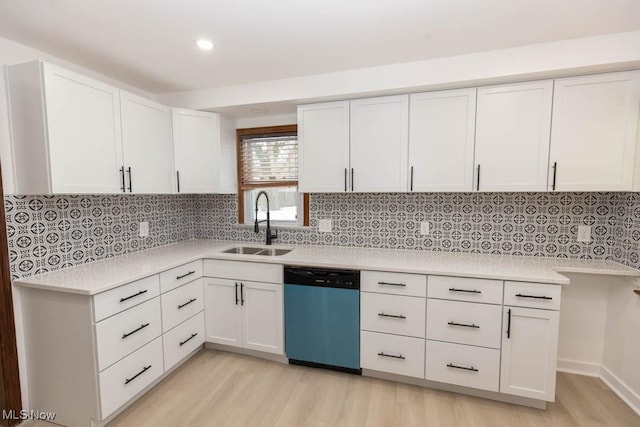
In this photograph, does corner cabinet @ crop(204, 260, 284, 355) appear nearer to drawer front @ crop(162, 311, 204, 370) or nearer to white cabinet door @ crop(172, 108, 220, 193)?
drawer front @ crop(162, 311, 204, 370)

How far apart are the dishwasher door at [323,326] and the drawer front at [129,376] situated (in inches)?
37.7

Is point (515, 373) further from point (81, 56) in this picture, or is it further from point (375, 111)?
point (81, 56)

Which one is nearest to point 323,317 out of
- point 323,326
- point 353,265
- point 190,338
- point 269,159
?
point 323,326

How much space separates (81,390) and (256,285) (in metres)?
1.23

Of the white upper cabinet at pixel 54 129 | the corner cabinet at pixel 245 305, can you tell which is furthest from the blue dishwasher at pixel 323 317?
the white upper cabinet at pixel 54 129

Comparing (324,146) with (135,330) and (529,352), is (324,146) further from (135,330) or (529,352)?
(529,352)

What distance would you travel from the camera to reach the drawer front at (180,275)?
222 cm

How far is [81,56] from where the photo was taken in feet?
6.78

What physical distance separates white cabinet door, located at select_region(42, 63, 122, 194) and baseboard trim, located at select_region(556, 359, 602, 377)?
3.68 meters

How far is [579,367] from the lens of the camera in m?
2.37

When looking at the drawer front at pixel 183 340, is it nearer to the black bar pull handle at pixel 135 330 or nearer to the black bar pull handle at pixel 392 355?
the black bar pull handle at pixel 135 330

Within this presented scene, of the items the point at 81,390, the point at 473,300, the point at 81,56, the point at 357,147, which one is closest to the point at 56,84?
the point at 81,56

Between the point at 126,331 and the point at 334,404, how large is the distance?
1.45 metres

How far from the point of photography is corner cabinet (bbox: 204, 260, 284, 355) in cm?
248
